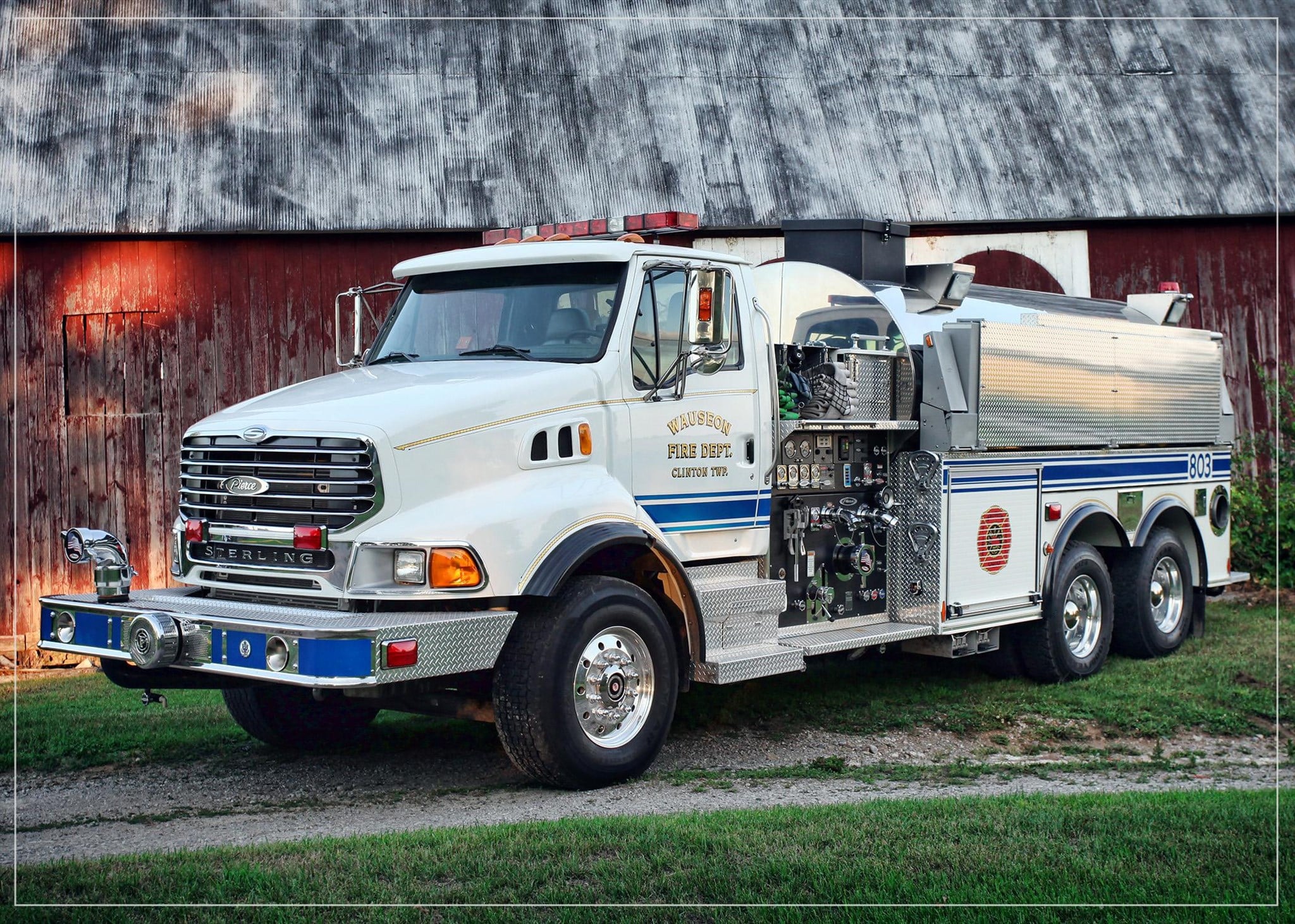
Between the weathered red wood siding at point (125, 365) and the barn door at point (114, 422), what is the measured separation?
13mm

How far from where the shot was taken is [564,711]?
23.3ft

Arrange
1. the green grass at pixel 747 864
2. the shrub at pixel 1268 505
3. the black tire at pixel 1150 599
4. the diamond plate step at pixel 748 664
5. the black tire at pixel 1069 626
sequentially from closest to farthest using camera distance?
the green grass at pixel 747 864, the diamond plate step at pixel 748 664, the black tire at pixel 1069 626, the black tire at pixel 1150 599, the shrub at pixel 1268 505

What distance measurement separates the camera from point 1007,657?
10.9 meters

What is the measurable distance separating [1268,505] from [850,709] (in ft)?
28.9

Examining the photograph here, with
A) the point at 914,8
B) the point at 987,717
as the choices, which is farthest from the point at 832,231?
the point at 914,8

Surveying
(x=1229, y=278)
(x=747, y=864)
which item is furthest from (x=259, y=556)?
(x=1229, y=278)

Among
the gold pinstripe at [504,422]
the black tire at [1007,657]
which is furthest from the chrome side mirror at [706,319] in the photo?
the black tire at [1007,657]

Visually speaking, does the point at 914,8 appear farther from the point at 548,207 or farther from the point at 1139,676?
the point at 1139,676

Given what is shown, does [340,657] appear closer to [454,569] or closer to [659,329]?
[454,569]

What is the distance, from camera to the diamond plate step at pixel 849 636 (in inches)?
339

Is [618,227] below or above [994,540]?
above

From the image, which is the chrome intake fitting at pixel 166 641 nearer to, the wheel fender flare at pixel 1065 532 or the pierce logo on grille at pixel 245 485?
the pierce logo on grille at pixel 245 485

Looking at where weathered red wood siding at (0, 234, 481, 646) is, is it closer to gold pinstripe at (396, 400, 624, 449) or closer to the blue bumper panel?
gold pinstripe at (396, 400, 624, 449)

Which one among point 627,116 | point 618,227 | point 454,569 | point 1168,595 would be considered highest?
point 627,116
